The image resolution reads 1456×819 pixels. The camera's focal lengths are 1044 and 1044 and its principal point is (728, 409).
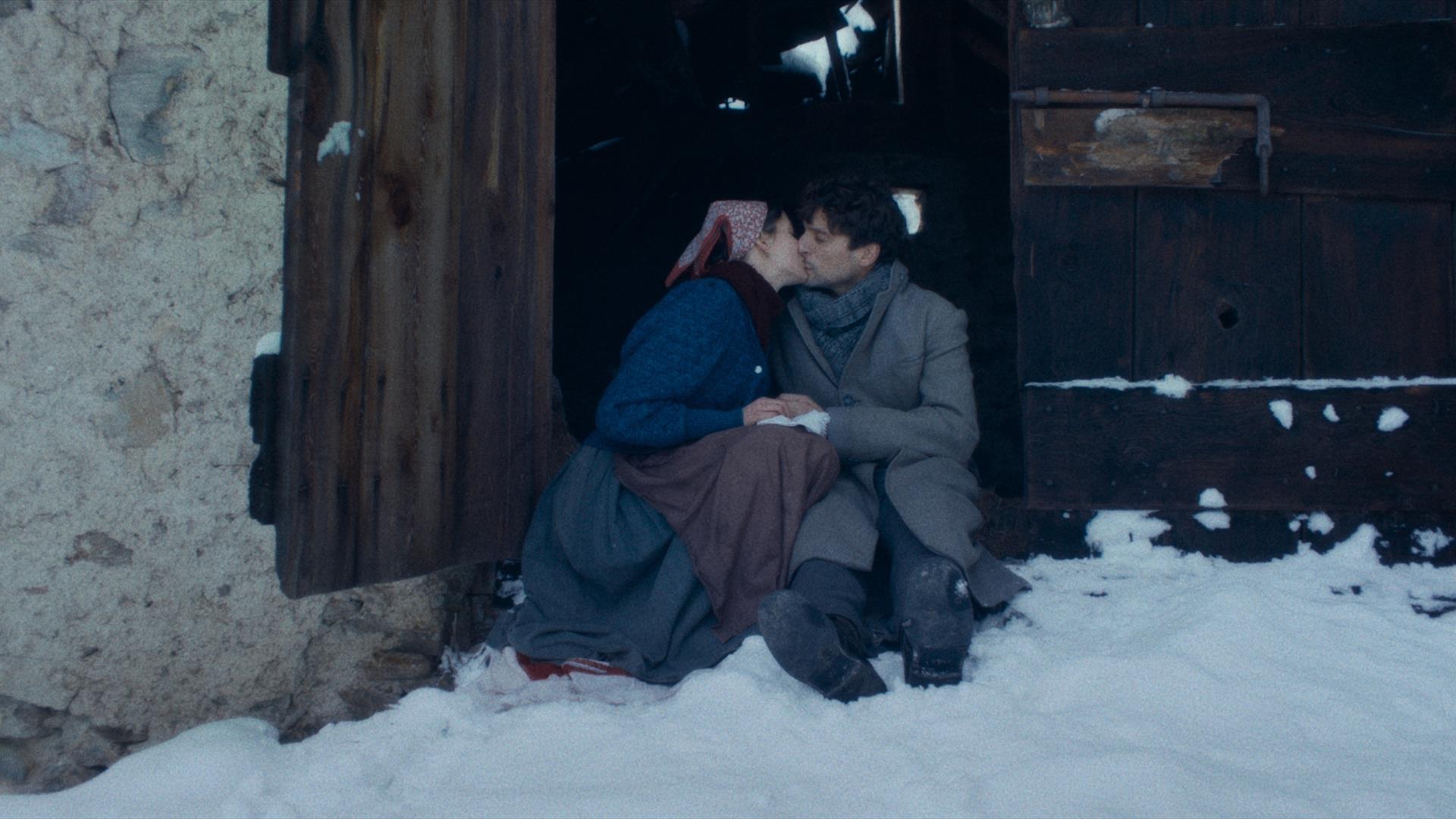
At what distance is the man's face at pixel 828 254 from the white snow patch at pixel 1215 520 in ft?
3.57

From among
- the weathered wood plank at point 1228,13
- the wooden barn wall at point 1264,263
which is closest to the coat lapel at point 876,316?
the wooden barn wall at point 1264,263

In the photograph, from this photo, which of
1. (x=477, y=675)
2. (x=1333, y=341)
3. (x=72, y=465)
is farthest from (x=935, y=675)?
(x=72, y=465)

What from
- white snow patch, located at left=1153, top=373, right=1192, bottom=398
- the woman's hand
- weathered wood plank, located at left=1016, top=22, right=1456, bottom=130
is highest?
weathered wood plank, located at left=1016, top=22, right=1456, bottom=130

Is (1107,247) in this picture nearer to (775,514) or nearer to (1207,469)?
(1207,469)

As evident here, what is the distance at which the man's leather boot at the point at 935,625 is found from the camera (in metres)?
2.10

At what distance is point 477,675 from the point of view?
2326 mm

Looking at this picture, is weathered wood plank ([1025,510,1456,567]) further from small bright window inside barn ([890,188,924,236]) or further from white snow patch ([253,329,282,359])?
small bright window inside barn ([890,188,924,236])

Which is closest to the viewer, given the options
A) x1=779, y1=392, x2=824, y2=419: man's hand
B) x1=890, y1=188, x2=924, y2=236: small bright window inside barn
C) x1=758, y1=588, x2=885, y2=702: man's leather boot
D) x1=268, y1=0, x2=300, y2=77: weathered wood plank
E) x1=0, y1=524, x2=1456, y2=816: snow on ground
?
x1=0, y1=524, x2=1456, y2=816: snow on ground

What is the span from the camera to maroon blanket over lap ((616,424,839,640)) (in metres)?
2.28

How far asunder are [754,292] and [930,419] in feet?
1.77

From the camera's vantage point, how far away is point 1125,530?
273 cm

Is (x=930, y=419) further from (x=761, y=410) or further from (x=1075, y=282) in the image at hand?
(x=1075, y=282)

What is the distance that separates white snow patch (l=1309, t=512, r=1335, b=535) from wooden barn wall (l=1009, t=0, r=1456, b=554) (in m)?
0.04

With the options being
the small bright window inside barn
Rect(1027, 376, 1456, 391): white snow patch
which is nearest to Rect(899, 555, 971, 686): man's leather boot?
Rect(1027, 376, 1456, 391): white snow patch
